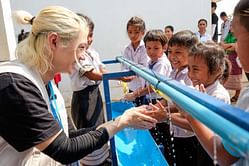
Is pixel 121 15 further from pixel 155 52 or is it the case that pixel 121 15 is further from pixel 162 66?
pixel 162 66

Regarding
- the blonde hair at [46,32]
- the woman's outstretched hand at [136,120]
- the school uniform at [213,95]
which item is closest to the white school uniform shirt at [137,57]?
the school uniform at [213,95]

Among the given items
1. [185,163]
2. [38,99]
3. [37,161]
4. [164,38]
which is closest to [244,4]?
→ [38,99]

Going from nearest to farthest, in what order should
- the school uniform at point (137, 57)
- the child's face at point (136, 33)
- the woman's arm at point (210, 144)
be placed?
the woman's arm at point (210, 144) < the school uniform at point (137, 57) < the child's face at point (136, 33)

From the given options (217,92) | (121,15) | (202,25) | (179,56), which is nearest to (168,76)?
(179,56)

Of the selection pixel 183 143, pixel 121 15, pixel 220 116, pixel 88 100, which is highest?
pixel 121 15

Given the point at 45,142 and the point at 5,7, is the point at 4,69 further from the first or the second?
the point at 5,7

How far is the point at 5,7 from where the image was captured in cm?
174

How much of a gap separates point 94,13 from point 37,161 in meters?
3.77

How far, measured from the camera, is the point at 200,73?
1.34 meters

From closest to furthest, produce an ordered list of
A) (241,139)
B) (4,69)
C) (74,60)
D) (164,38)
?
(241,139) → (4,69) → (74,60) → (164,38)

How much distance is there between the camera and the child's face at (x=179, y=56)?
1.68m

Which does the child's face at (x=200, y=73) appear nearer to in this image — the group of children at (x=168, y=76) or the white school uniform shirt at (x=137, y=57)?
the group of children at (x=168, y=76)

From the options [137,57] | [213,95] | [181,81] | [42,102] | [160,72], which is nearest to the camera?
[42,102]

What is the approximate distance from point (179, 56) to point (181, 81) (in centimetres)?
25
